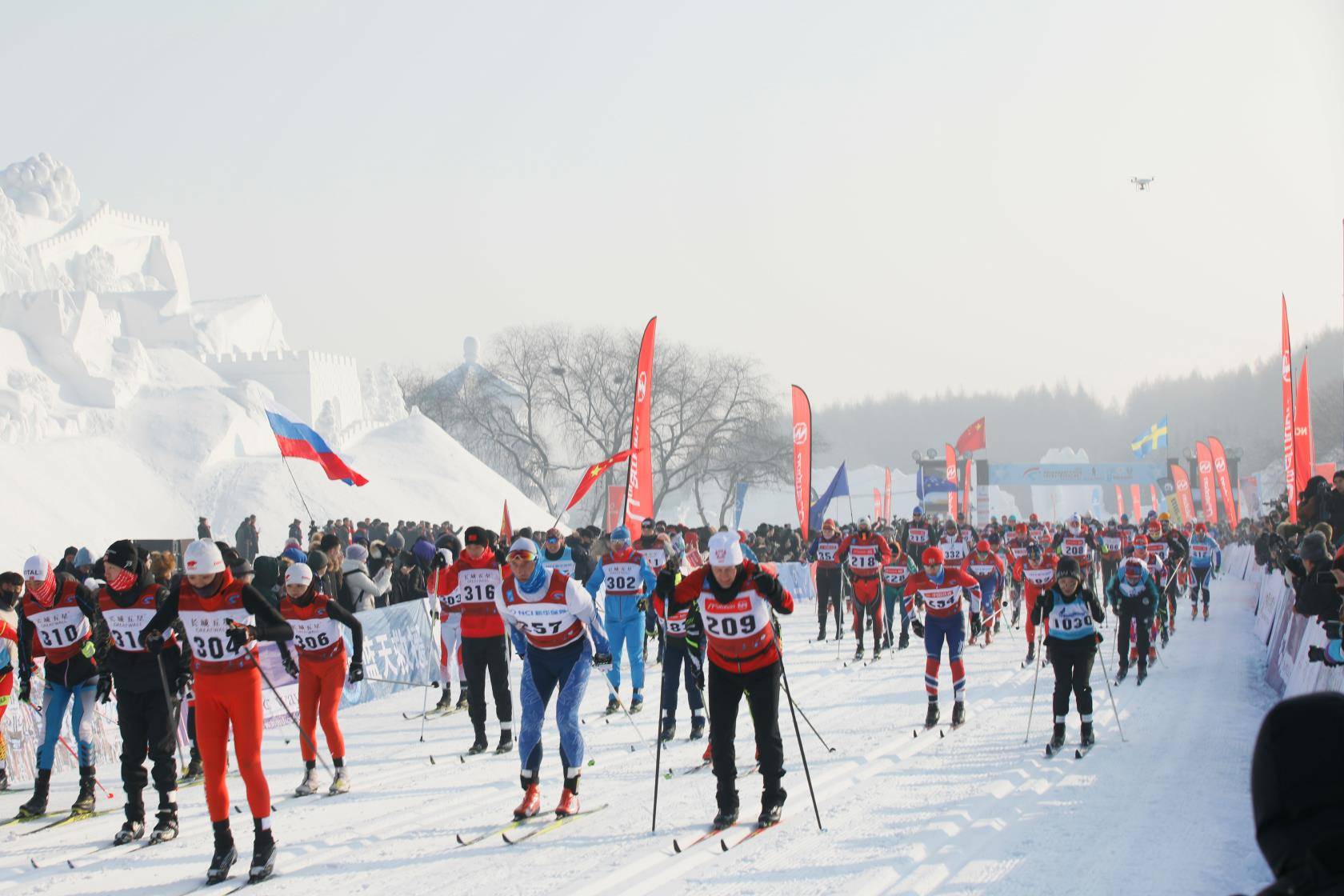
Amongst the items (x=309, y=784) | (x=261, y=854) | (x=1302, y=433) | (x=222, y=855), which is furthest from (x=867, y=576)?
(x=222, y=855)

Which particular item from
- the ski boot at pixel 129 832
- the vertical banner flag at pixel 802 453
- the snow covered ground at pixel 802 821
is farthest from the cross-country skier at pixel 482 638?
the vertical banner flag at pixel 802 453

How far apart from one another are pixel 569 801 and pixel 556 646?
44.0 inches

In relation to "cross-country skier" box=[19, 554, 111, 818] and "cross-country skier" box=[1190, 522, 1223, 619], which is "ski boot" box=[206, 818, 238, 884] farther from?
"cross-country skier" box=[1190, 522, 1223, 619]

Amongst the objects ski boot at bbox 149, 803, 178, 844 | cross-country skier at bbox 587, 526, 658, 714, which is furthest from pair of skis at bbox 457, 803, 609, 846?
cross-country skier at bbox 587, 526, 658, 714

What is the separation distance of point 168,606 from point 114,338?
47044 millimetres

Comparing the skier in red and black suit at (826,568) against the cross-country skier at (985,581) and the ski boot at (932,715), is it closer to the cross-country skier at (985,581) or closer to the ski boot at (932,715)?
the cross-country skier at (985,581)

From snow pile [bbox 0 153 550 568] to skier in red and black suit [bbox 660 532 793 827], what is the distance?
2766 centimetres

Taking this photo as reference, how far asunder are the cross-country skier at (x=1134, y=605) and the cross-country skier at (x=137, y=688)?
1161cm

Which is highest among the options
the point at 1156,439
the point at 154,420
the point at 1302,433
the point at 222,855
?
the point at 154,420

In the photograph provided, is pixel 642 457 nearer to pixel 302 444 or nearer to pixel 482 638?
pixel 302 444

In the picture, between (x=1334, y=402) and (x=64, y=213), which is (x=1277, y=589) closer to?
(x=64, y=213)

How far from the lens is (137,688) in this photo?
26.2ft

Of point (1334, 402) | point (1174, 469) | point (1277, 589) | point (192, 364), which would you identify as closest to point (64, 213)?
point (192, 364)

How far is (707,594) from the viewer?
7.92 metres
